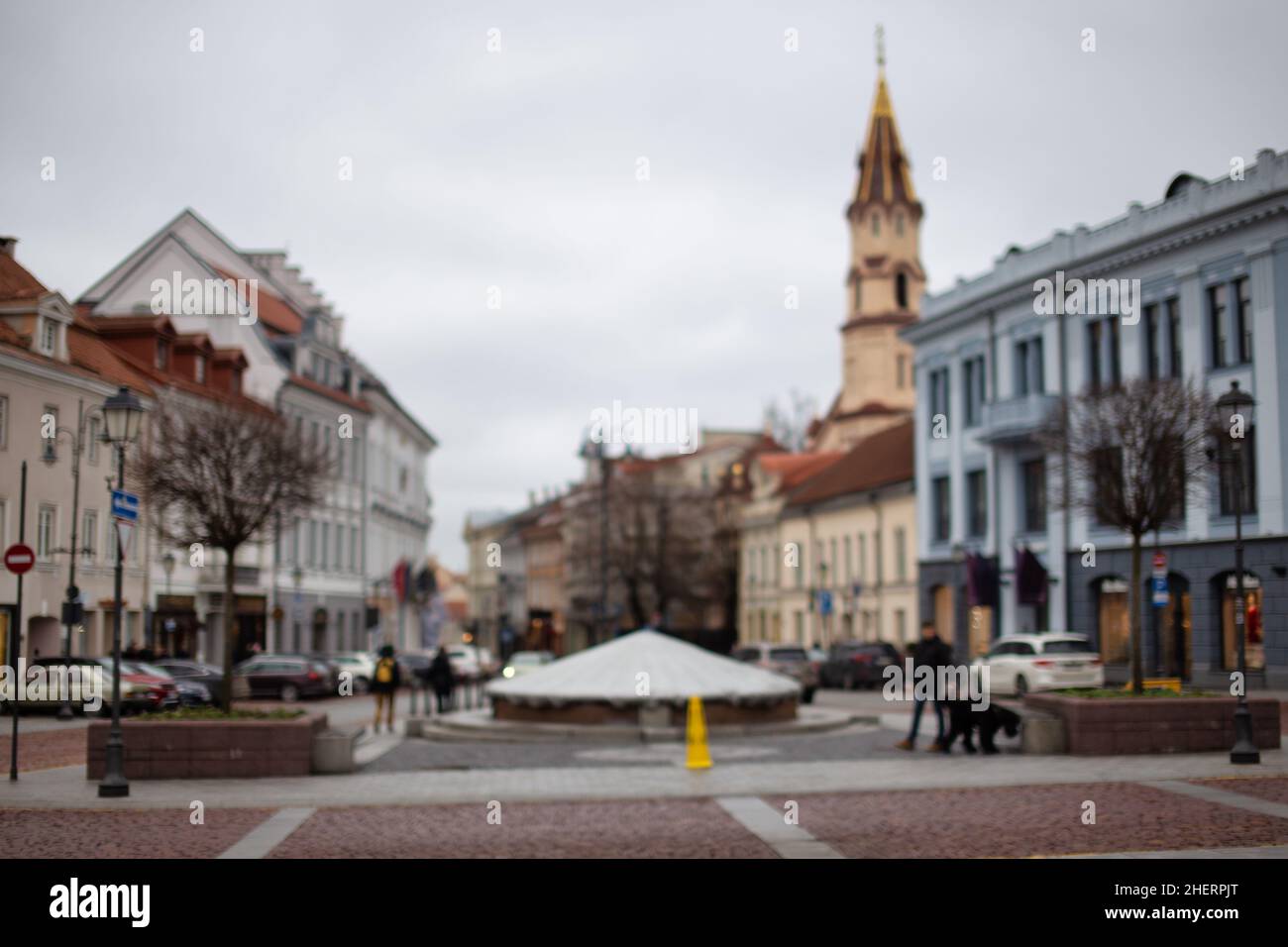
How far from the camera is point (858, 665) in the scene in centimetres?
5288

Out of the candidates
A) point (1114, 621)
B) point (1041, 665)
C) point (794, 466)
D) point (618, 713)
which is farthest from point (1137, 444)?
point (794, 466)

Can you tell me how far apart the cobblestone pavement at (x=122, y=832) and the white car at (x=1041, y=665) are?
87.2ft

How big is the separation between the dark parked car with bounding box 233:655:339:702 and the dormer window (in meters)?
17.1

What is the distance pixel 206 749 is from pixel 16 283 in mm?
11527

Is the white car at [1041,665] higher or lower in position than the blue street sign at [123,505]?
lower

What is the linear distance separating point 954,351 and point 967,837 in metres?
47.6

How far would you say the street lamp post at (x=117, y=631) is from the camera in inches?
675

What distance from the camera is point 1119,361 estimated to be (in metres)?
48.6

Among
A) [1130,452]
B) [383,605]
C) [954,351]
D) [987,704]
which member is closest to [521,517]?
[383,605]

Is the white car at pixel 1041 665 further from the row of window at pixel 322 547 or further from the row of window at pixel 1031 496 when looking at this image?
the row of window at pixel 322 547

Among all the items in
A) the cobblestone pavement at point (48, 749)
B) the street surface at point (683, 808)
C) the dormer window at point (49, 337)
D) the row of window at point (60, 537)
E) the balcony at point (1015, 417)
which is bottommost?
the cobblestone pavement at point (48, 749)

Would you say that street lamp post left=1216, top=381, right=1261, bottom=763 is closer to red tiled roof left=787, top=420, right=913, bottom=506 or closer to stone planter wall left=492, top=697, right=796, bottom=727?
stone planter wall left=492, top=697, right=796, bottom=727

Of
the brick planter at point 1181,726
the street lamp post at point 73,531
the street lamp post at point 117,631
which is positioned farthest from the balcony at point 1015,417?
the street lamp post at point 117,631
